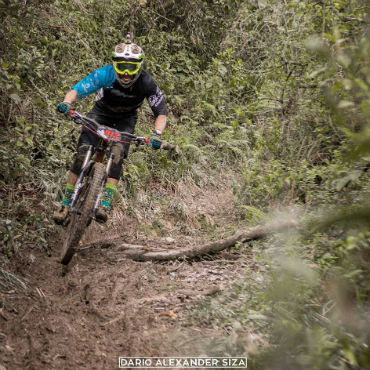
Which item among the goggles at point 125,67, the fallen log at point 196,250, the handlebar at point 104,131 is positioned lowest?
the fallen log at point 196,250

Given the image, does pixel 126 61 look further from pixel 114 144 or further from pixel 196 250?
pixel 196 250

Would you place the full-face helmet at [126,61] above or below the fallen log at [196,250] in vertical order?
above

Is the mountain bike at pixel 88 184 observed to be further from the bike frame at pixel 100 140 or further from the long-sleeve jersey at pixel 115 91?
the long-sleeve jersey at pixel 115 91

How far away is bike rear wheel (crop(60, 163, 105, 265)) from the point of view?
5266 millimetres

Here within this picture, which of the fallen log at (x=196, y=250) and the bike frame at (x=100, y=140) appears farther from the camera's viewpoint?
the fallen log at (x=196, y=250)

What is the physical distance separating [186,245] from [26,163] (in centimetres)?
263

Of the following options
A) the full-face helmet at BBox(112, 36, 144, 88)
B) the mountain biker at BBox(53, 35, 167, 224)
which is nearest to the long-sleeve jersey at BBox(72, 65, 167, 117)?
the mountain biker at BBox(53, 35, 167, 224)

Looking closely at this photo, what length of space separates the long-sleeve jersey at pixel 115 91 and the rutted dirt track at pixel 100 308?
6.91 feet

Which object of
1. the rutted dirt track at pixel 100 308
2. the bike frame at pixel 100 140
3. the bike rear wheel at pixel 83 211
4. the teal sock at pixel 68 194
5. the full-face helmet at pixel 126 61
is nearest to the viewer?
the rutted dirt track at pixel 100 308

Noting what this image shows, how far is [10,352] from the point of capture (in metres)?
3.78

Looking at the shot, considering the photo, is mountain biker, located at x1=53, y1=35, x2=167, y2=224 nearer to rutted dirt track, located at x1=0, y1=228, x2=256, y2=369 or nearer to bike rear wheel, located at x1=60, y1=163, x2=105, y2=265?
bike rear wheel, located at x1=60, y1=163, x2=105, y2=265

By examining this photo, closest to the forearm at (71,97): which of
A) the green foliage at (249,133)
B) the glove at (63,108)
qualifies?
the glove at (63,108)

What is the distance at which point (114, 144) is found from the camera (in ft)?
18.8

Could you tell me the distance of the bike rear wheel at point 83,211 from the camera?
5.27 meters
